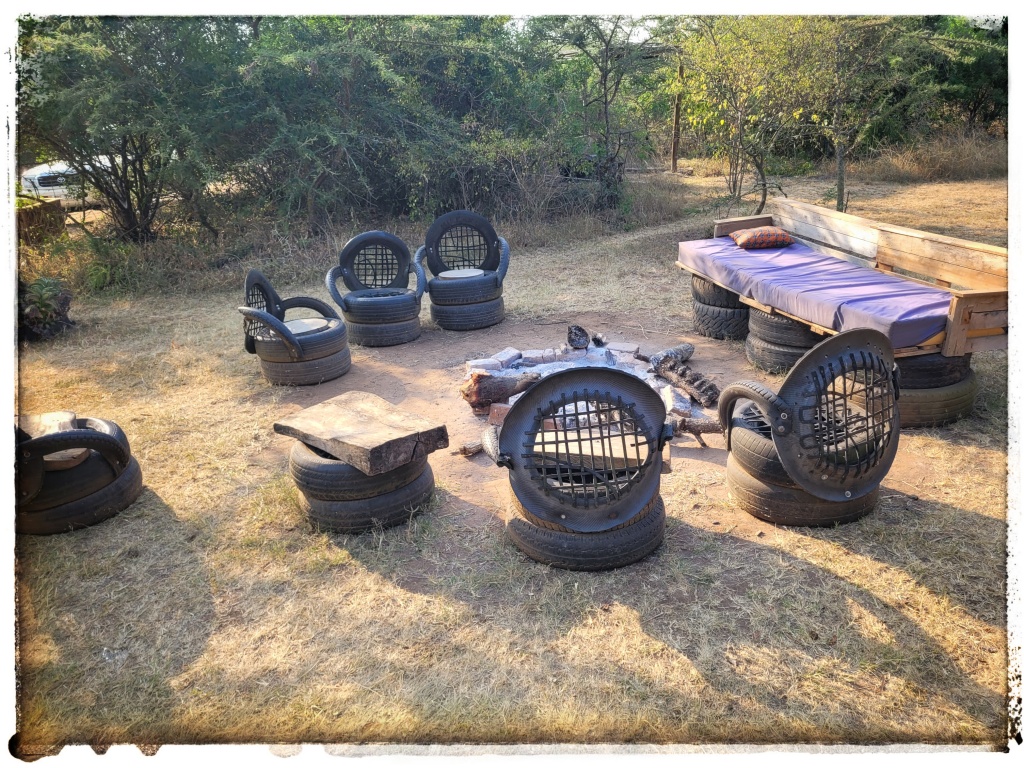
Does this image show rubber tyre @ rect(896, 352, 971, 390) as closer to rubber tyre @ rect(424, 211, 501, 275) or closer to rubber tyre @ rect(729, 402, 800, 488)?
rubber tyre @ rect(729, 402, 800, 488)

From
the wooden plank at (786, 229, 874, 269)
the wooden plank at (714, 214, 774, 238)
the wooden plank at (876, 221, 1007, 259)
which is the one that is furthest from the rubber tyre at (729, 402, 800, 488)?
the wooden plank at (714, 214, 774, 238)

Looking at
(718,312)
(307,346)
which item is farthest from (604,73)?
(307,346)

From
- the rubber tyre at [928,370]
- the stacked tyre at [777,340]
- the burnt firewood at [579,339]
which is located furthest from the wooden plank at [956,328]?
the burnt firewood at [579,339]

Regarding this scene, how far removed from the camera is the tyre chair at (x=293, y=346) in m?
6.39

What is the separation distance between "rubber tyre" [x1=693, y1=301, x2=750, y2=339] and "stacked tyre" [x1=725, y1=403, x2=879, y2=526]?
3.08m

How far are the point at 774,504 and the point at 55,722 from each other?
3.57 m

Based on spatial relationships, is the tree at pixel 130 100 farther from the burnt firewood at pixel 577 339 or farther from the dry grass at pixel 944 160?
the dry grass at pixel 944 160

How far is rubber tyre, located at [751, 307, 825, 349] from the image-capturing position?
19.7 feet

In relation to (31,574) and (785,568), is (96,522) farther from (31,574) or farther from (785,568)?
(785,568)

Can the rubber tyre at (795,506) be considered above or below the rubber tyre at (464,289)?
below

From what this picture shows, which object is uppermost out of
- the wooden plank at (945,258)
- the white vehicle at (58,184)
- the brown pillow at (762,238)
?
the white vehicle at (58,184)

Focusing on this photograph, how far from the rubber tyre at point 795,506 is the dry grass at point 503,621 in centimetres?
9

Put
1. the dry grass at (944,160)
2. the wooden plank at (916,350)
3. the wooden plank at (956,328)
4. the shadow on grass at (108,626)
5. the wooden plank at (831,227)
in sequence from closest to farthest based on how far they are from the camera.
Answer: the shadow on grass at (108,626) < the wooden plank at (956,328) < the wooden plank at (916,350) < the wooden plank at (831,227) < the dry grass at (944,160)

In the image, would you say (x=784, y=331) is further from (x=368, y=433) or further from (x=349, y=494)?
(x=349, y=494)
